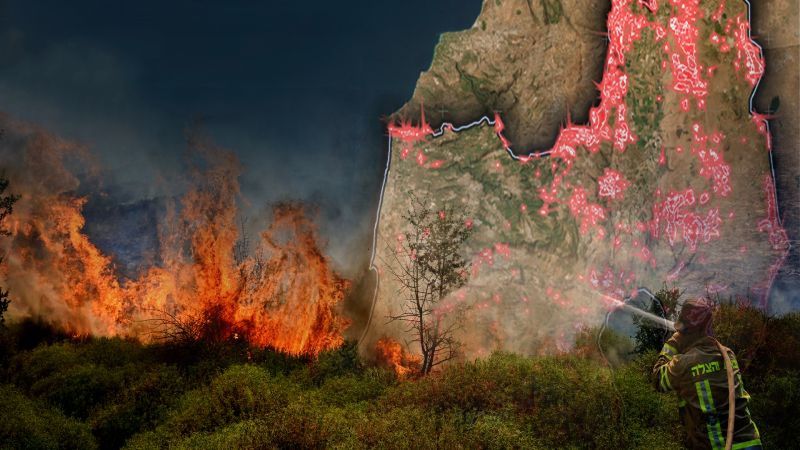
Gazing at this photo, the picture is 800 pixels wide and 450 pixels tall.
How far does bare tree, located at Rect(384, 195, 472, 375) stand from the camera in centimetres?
935

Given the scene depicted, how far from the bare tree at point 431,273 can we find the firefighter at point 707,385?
4.52m

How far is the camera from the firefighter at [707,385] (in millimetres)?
4742

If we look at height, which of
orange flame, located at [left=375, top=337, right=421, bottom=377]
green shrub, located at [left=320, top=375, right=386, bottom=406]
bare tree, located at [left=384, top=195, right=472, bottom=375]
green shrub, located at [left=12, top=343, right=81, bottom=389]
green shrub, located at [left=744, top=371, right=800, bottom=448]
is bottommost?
green shrub, located at [left=744, top=371, right=800, bottom=448]

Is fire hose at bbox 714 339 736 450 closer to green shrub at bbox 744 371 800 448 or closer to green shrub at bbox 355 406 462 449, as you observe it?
green shrub at bbox 355 406 462 449

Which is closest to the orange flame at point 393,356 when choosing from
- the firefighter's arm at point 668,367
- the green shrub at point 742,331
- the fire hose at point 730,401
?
the green shrub at point 742,331

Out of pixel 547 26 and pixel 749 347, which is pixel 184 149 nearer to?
pixel 547 26

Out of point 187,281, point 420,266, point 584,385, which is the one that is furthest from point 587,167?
point 187,281

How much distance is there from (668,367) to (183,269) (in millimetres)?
7947

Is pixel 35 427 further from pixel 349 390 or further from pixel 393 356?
pixel 393 356

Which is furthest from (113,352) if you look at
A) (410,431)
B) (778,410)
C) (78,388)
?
(778,410)

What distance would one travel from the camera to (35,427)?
20.7ft

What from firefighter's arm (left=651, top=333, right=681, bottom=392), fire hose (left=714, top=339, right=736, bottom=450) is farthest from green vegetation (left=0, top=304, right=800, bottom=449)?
fire hose (left=714, top=339, right=736, bottom=450)

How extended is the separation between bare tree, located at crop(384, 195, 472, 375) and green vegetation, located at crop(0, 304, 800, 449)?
108 centimetres

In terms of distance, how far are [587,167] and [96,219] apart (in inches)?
335
